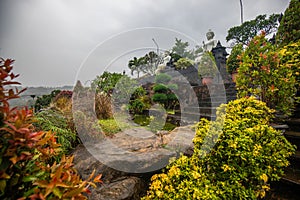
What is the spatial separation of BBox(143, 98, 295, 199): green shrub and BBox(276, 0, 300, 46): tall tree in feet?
9.73

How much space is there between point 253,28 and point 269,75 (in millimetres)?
12863

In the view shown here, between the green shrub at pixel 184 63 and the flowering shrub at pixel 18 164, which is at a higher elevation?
the green shrub at pixel 184 63

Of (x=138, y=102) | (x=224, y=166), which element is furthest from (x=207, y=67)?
(x=224, y=166)

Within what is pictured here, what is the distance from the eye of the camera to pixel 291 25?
3.52 m

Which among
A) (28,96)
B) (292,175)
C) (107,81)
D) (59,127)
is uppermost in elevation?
(107,81)

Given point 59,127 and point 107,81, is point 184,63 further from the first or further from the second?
point 59,127

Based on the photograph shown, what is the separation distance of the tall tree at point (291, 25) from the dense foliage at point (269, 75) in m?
0.94

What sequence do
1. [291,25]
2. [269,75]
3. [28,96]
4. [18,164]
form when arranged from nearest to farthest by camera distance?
1. [18,164]
2. [28,96]
3. [269,75]
4. [291,25]

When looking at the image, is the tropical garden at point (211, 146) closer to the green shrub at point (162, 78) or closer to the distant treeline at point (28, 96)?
the distant treeline at point (28, 96)

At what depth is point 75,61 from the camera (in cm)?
255

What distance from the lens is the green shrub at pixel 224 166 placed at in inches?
57.2

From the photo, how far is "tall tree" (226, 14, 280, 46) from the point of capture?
12.4 m

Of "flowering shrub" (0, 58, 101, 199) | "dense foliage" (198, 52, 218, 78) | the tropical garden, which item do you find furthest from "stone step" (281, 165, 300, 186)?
"dense foliage" (198, 52, 218, 78)

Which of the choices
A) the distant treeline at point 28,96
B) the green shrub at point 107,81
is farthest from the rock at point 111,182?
the green shrub at point 107,81
